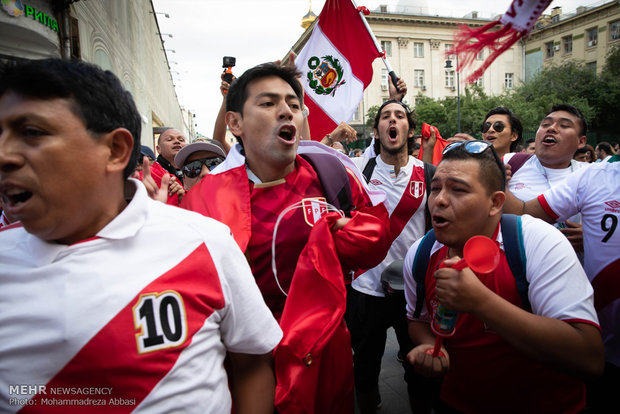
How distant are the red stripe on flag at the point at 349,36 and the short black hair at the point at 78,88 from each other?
3807 millimetres

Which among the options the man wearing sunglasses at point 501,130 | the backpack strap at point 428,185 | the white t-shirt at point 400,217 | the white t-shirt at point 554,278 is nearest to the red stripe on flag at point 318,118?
the white t-shirt at point 400,217

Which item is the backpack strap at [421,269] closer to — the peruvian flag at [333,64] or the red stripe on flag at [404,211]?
the red stripe on flag at [404,211]

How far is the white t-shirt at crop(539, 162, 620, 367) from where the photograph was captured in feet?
6.98

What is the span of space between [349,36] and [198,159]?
2642mm

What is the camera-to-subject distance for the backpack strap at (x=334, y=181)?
7.16 feet

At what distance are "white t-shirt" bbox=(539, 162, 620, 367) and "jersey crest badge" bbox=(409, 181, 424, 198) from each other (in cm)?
106

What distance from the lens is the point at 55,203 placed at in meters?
1.05


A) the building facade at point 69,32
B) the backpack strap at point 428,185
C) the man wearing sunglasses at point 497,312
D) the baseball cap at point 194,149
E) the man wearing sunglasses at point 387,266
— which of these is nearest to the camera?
the man wearing sunglasses at point 497,312

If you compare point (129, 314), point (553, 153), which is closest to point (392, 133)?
point (553, 153)

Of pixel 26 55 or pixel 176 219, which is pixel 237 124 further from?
pixel 26 55

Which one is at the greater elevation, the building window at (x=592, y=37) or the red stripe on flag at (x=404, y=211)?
the building window at (x=592, y=37)

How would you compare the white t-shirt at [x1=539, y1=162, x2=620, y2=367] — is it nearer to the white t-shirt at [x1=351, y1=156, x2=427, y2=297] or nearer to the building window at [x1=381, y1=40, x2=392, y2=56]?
the white t-shirt at [x1=351, y1=156, x2=427, y2=297]

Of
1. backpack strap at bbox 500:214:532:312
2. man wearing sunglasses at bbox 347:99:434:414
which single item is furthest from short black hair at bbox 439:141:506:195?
man wearing sunglasses at bbox 347:99:434:414

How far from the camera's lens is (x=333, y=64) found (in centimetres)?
456
